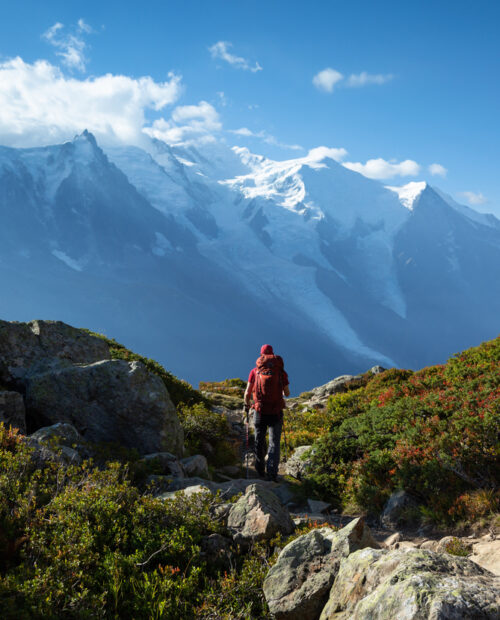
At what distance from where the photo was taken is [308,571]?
446 centimetres

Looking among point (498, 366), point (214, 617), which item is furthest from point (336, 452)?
point (214, 617)

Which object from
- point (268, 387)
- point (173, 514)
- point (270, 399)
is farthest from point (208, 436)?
point (173, 514)

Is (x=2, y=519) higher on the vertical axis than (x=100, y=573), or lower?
higher

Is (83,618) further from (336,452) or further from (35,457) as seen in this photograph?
(336,452)

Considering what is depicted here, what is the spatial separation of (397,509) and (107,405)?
21.6 feet

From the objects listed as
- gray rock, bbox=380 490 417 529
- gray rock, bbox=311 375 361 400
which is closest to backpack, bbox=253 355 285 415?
gray rock, bbox=380 490 417 529

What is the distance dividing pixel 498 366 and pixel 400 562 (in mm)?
9599

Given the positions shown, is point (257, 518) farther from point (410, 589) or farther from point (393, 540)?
point (393, 540)

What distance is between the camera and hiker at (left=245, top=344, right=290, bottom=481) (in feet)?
33.3

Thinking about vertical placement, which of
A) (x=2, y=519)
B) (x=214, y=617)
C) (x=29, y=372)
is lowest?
(x=214, y=617)

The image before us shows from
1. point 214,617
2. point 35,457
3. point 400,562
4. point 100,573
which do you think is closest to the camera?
point 400,562

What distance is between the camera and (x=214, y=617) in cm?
414

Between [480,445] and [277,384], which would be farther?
[277,384]

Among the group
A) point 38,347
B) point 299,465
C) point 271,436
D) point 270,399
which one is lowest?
point 299,465
